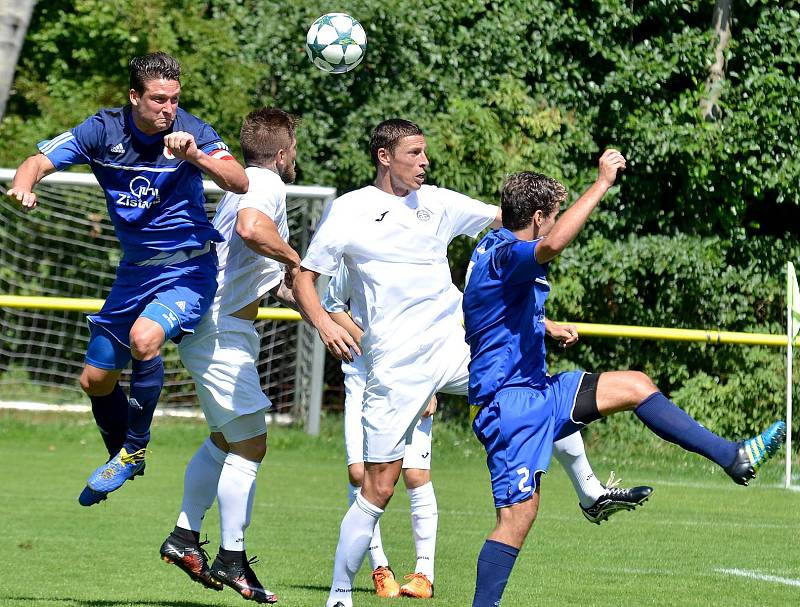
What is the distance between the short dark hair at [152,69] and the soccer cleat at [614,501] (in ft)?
8.96


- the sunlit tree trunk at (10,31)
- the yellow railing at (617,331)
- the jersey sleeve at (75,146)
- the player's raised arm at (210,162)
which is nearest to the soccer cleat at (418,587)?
the player's raised arm at (210,162)

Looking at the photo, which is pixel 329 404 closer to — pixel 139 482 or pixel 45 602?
pixel 139 482

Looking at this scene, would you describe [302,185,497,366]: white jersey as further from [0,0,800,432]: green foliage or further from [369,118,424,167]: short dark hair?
[0,0,800,432]: green foliage

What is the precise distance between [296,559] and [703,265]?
8330mm

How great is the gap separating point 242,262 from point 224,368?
1.80 feet

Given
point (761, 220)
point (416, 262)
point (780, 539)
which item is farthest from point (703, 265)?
point (416, 262)

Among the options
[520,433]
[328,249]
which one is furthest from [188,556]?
[520,433]

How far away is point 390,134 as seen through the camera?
615 centimetres

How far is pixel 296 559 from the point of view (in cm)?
772

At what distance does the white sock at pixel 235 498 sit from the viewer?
247 inches

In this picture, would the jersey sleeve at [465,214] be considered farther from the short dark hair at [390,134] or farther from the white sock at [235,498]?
the white sock at [235,498]

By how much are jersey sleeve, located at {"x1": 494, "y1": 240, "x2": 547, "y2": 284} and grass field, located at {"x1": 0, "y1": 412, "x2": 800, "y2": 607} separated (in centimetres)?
174

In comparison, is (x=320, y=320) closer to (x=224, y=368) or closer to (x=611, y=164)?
(x=224, y=368)

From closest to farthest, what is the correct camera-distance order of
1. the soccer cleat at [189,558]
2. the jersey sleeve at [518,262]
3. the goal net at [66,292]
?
1. the jersey sleeve at [518,262]
2. the soccer cleat at [189,558]
3. the goal net at [66,292]
